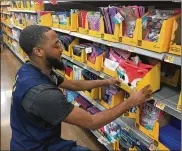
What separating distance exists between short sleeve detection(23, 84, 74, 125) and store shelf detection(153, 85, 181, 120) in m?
0.66

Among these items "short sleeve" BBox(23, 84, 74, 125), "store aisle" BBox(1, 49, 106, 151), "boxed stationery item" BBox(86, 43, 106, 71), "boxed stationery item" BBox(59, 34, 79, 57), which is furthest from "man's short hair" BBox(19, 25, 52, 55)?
"store aisle" BBox(1, 49, 106, 151)

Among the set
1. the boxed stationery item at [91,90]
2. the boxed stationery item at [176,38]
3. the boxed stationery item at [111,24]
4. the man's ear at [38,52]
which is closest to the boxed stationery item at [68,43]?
the boxed stationery item at [91,90]

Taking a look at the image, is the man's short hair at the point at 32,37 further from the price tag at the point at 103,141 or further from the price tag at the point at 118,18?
the price tag at the point at 103,141

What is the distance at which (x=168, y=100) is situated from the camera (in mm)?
1751

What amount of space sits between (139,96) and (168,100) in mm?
213

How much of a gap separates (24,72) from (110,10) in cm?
90

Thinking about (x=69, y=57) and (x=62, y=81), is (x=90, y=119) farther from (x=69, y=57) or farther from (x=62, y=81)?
(x=69, y=57)

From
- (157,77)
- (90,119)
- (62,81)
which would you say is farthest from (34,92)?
(157,77)

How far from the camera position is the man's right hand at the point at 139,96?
1759mm

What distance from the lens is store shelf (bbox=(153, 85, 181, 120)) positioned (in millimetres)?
1642

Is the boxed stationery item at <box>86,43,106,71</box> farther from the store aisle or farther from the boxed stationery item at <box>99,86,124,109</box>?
the store aisle

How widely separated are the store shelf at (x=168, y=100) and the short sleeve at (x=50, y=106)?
0.66m

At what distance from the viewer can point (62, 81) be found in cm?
238

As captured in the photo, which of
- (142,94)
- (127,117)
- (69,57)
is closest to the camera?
(142,94)
